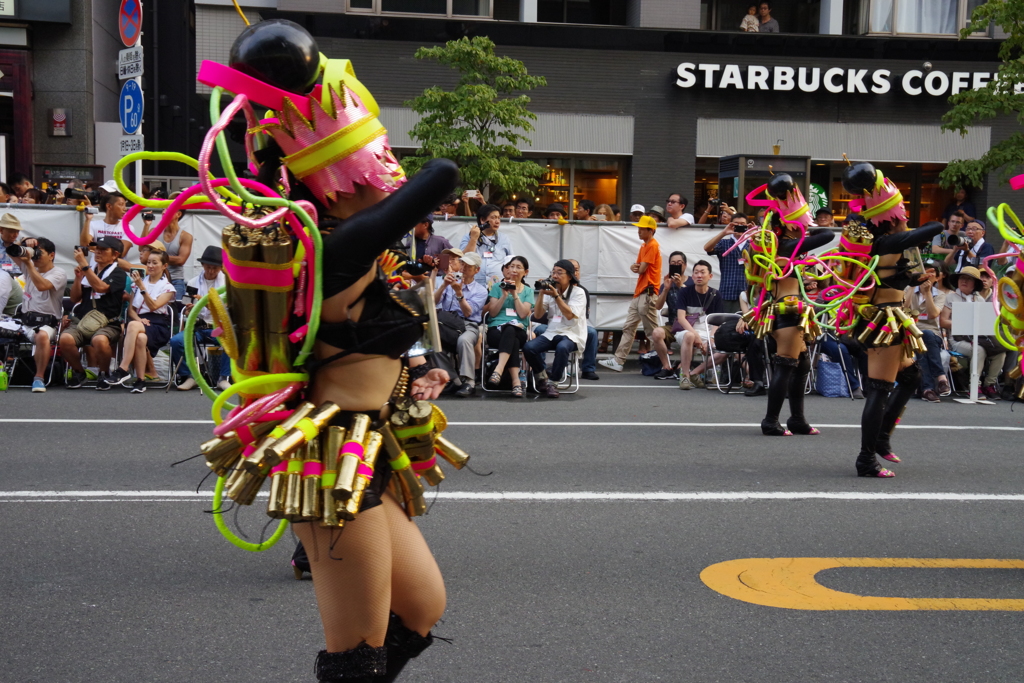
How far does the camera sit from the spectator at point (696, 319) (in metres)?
12.4

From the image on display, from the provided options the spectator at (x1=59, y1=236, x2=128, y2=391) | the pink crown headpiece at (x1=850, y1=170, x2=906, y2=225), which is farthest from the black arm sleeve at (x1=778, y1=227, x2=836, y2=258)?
the spectator at (x1=59, y1=236, x2=128, y2=391)

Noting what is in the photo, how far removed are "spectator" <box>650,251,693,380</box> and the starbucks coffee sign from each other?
9558 mm

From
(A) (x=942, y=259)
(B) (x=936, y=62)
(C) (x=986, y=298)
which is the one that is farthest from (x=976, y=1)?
(C) (x=986, y=298)

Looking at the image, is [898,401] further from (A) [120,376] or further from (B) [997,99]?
(B) [997,99]

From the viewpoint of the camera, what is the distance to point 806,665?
397 cm

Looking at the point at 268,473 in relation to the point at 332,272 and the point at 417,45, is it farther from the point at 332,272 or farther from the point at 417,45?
the point at 417,45

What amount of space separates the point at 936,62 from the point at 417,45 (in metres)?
11.0

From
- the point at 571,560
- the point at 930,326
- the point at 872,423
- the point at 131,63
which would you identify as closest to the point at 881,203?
the point at 872,423

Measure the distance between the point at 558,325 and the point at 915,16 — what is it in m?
14.9

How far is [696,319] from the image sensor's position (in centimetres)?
1297

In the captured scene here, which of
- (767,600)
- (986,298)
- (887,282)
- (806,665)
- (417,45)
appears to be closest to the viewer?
(806,665)

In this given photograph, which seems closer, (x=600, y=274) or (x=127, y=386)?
(x=127, y=386)

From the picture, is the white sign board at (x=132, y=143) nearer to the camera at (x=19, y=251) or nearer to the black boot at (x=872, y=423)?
the camera at (x=19, y=251)

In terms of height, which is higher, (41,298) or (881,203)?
(881,203)
